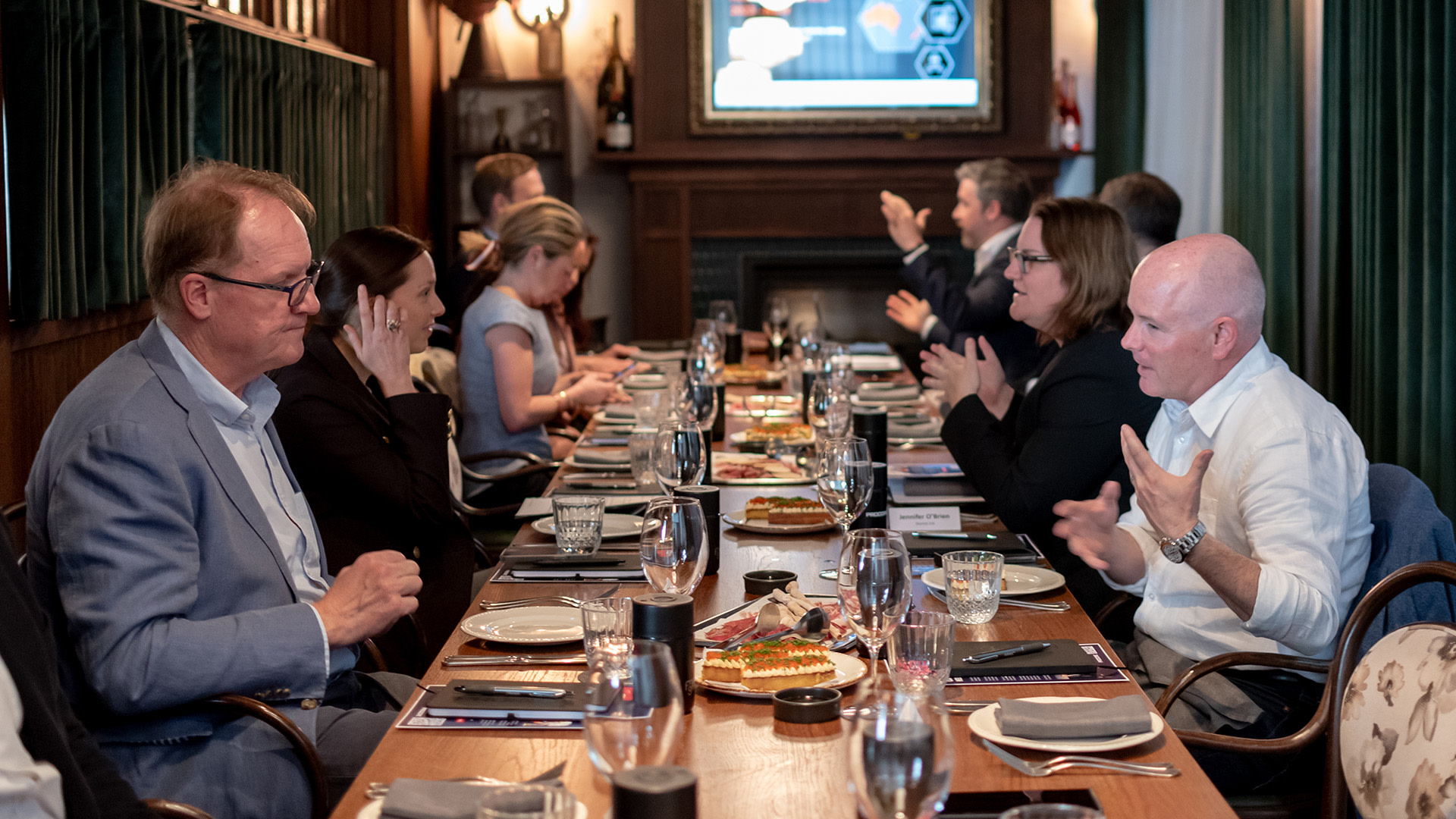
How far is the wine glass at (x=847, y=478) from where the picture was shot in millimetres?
1944

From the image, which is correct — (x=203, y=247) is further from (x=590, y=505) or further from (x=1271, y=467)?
(x=1271, y=467)

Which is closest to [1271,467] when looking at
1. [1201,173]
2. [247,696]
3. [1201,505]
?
[1201,505]

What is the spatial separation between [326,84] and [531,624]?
4.62 metres

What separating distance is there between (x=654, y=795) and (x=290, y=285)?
1181 mm

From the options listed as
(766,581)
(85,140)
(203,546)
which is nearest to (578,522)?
(766,581)

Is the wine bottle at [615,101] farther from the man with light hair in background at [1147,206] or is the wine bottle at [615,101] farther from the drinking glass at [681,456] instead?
the drinking glass at [681,456]

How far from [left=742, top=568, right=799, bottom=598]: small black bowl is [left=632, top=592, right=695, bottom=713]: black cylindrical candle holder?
0.48m

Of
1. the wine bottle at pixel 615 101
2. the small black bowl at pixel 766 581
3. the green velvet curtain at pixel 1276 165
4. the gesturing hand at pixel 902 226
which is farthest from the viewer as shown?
the wine bottle at pixel 615 101

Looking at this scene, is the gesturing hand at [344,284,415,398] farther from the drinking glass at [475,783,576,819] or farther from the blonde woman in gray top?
the drinking glass at [475,783,576,819]

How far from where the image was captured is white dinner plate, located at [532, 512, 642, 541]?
2.25 m

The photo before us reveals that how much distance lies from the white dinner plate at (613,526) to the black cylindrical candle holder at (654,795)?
1.23 meters

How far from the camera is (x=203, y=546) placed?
1654 mm

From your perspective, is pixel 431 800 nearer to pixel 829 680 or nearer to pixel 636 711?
pixel 636 711

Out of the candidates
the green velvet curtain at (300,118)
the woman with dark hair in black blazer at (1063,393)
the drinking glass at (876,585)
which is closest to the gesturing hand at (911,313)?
the woman with dark hair in black blazer at (1063,393)
